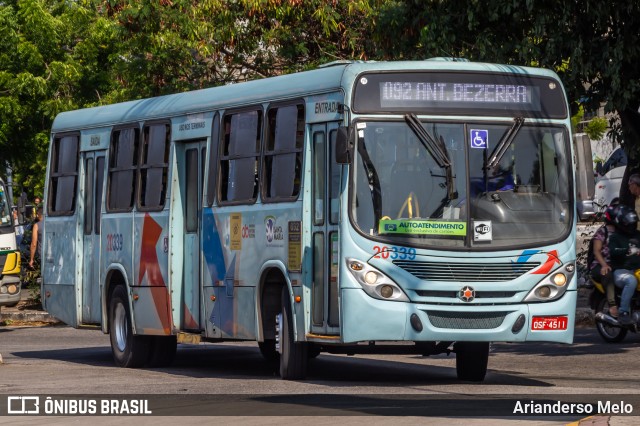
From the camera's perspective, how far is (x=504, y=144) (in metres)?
14.0

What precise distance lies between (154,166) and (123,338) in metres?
2.20

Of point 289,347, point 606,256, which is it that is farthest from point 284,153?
point 606,256

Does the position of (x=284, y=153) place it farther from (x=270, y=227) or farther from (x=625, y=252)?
(x=625, y=252)

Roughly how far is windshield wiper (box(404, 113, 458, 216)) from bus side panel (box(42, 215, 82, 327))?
6.88 meters

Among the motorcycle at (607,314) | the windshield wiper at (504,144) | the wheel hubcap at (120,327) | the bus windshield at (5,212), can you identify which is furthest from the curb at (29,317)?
the windshield wiper at (504,144)

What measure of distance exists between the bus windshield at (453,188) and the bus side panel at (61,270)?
21.9 ft

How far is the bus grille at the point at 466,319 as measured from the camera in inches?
536

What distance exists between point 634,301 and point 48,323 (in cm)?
1269

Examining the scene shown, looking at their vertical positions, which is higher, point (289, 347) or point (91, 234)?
point (91, 234)

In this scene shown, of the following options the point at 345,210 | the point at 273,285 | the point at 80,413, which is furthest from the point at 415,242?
the point at 80,413

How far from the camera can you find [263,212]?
1523 centimetres

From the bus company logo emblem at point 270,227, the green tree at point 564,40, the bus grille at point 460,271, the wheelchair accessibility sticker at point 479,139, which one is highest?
the green tree at point 564,40

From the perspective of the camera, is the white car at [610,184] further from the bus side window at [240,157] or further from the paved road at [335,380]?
the bus side window at [240,157]

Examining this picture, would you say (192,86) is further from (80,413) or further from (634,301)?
(80,413)
